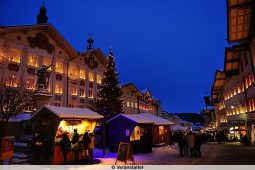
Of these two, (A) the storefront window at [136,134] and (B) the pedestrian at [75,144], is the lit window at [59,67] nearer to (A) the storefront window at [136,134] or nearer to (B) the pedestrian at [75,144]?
(A) the storefront window at [136,134]

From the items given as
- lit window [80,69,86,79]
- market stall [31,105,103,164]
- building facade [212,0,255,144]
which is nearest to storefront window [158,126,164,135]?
building facade [212,0,255,144]

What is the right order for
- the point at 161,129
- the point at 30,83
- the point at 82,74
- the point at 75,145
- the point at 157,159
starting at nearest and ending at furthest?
1. the point at 75,145
2. the point at 157,159
3. the point at 161,129
4. the point at 30,83
5. the point at 82,74

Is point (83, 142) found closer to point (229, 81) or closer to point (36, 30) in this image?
point (36, 30)

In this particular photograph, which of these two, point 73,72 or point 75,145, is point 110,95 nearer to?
point 73,72

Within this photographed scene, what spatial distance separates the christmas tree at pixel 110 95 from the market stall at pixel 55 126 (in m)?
22.4

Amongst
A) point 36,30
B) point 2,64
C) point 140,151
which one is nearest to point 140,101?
point 36,30

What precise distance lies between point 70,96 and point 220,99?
29175 millimetres

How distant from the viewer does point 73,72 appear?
1670 inches

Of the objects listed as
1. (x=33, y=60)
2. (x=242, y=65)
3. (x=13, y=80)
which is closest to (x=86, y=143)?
(x=13, y=80)

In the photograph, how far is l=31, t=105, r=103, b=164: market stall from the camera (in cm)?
1495

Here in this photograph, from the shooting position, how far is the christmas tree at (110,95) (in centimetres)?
3952

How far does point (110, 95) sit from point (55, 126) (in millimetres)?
25158

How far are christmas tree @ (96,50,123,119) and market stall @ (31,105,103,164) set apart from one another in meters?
22.4

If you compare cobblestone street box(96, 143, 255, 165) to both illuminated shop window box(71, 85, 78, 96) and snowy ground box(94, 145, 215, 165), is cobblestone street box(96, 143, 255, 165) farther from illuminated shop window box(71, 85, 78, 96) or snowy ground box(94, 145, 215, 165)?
illuminated shop window box(71, 85, 78, 96)
